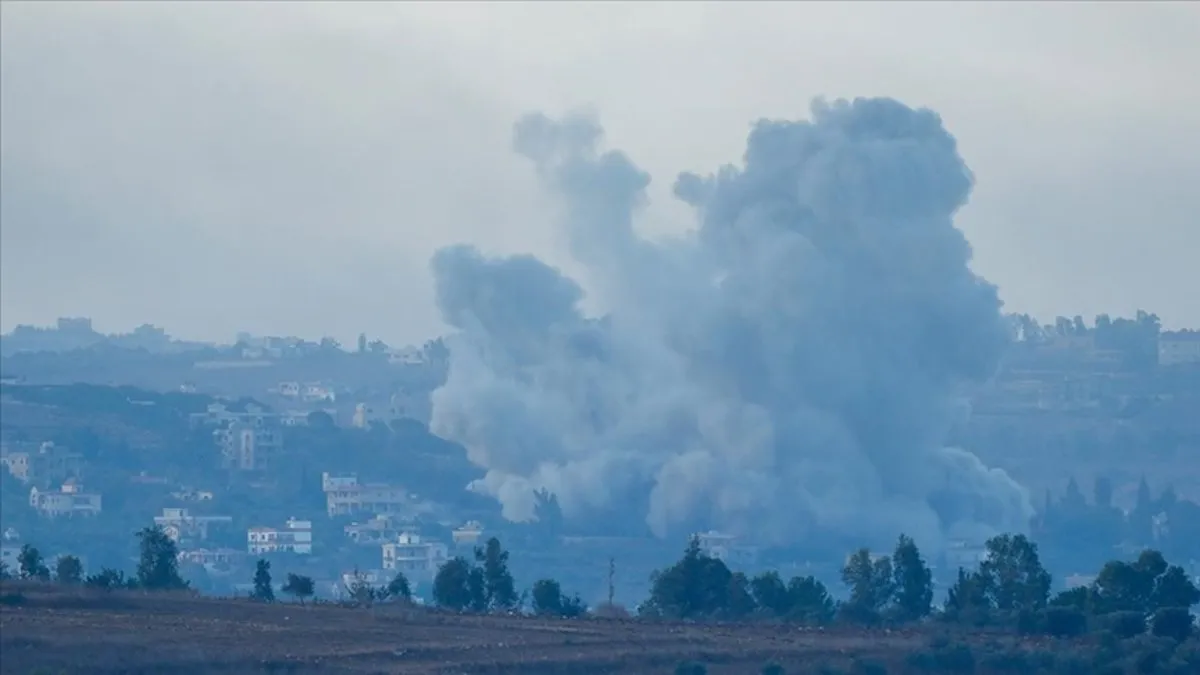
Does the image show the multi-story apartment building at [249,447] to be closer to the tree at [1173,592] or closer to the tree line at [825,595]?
the tree line at [825,595]

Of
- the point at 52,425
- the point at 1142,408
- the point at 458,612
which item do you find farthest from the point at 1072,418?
the point at 458,612

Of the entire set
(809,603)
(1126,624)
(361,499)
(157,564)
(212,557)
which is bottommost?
(1126,624)

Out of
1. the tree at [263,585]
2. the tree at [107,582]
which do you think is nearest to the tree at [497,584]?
the tree at [263,585]

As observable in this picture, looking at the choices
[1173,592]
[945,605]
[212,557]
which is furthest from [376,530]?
[1173,592]

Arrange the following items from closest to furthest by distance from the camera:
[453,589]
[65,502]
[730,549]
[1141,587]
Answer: [1141,587], [453,589], [730,549], [65,502]

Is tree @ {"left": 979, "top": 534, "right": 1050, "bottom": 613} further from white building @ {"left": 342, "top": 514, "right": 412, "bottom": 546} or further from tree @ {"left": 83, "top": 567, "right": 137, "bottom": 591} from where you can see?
white building @ {"left": 342, "top": 514, "right": 412, "bottom": 546}

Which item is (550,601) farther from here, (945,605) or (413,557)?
(413,557)

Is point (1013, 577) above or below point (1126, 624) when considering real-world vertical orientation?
above
